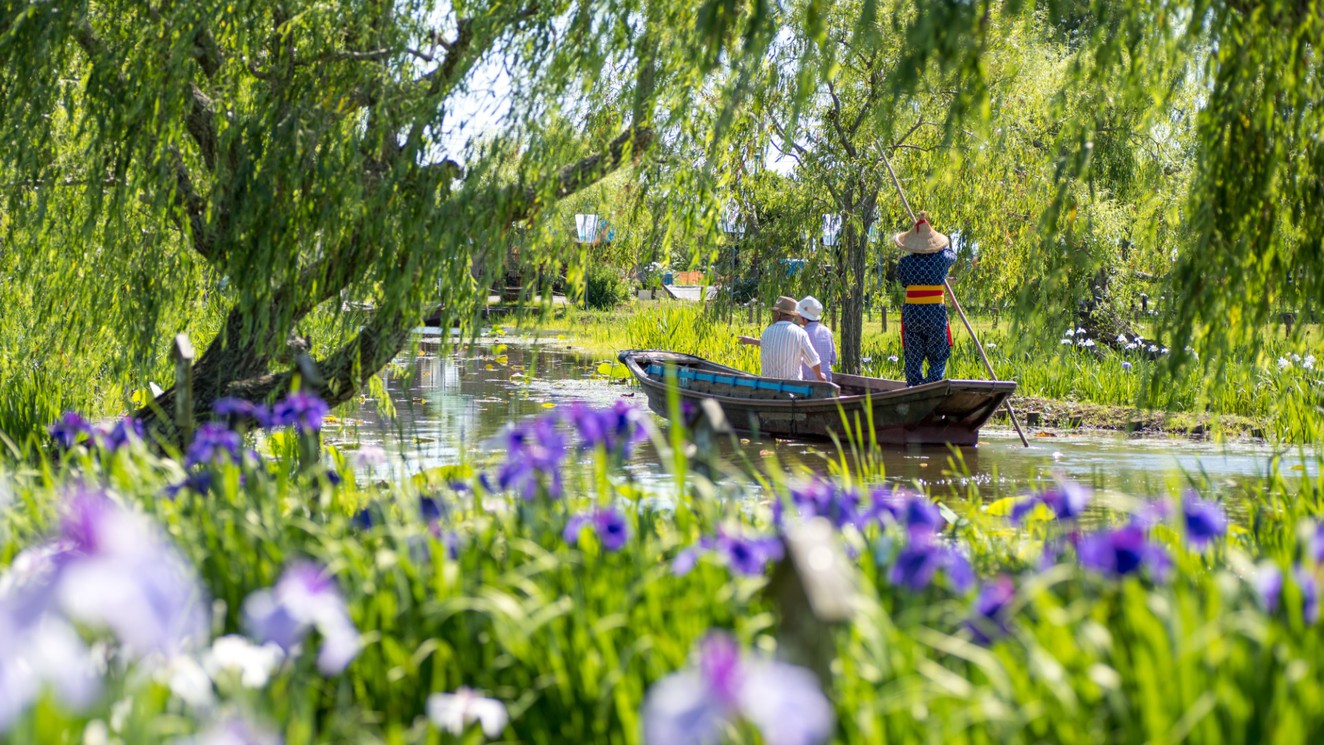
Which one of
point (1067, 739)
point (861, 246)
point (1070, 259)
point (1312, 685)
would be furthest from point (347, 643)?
point (861, 246)

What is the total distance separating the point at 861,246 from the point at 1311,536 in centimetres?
1265

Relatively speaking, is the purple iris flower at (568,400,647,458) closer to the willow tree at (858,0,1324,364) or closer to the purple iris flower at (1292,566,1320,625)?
the willow tree at (858,0,1324,364)

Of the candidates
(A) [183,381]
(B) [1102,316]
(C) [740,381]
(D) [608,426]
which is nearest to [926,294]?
(C) [740,381]

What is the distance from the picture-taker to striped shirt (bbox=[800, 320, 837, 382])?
11801 mm

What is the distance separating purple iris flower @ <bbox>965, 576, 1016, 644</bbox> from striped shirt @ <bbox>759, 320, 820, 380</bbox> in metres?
9.05

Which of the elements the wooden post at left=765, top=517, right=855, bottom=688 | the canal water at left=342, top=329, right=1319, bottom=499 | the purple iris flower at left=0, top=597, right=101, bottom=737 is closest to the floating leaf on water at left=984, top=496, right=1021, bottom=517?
the canal water at left=342, top=329, right=1319, bottom=499

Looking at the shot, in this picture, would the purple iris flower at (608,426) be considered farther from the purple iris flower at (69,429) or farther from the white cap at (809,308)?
the white cap at (809,308)

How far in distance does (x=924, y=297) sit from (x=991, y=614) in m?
9.50

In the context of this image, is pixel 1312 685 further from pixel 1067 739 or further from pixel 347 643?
pixel 347 643

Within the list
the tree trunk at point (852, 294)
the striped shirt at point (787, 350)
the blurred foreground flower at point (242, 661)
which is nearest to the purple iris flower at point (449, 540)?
the blurred foreground flower at point (242, 661)

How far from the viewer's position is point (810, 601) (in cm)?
173

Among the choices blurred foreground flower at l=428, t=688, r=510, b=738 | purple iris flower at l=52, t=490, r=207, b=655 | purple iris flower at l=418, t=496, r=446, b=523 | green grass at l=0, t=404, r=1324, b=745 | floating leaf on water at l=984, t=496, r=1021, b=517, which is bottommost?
floating leaf on water at l=984, t=496, r=1021, b=517

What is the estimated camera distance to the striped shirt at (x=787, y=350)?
11.3 meters

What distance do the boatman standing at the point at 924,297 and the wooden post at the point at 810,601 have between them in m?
9.55
